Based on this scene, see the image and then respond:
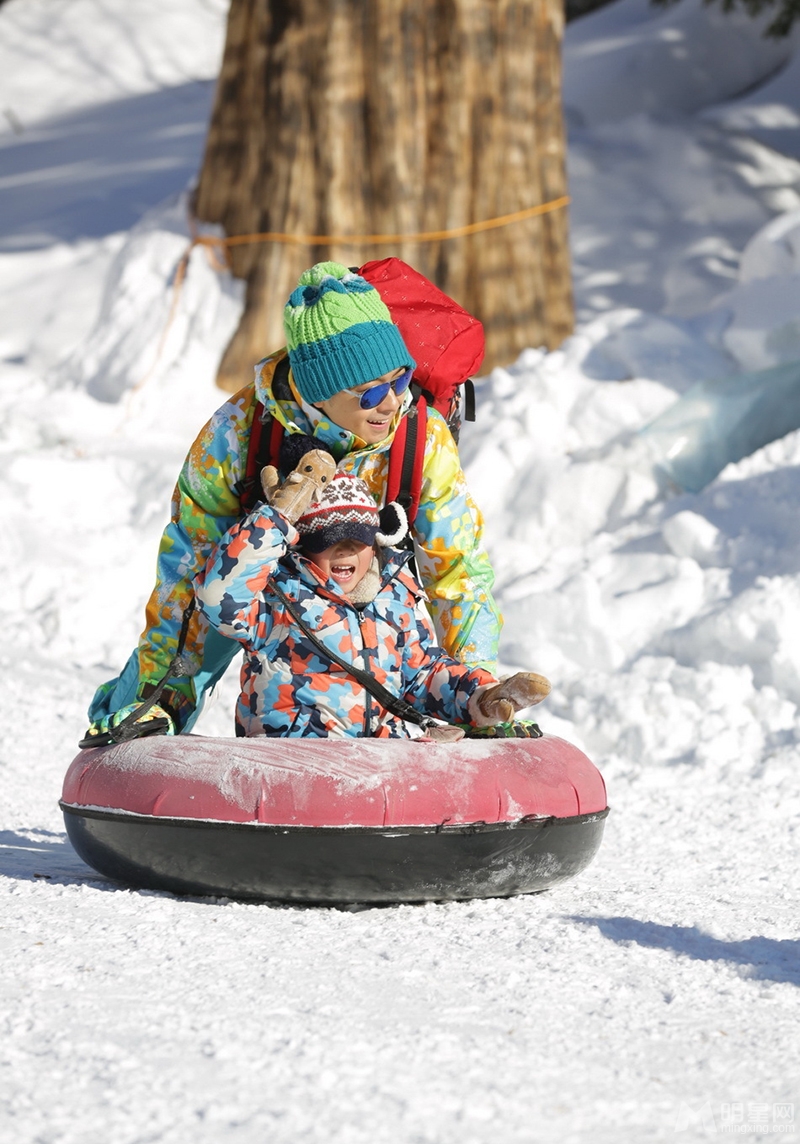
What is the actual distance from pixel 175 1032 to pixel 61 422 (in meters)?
5.85

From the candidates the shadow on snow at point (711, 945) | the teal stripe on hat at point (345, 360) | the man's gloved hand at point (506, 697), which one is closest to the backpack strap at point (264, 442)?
the teal stripe on hat at point (345, 360)

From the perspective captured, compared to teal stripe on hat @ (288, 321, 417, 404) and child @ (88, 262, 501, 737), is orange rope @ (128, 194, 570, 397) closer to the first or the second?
child @ (88, 262, 501, 737)

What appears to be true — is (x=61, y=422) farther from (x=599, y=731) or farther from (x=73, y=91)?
(x=73, y=91)

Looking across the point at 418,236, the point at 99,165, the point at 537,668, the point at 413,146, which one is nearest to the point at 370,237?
the point at 418,236

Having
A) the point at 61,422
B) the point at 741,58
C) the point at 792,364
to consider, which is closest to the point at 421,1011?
the point at 792,364

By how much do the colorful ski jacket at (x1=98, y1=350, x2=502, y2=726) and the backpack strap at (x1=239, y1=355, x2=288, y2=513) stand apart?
19 mm

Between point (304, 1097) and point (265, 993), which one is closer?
point (304, 1097)

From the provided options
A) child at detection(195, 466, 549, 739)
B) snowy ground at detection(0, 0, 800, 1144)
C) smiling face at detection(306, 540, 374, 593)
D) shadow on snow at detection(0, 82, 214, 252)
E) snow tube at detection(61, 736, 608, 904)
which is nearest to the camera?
snowy ground at detection(0, 0, 800, 1144)

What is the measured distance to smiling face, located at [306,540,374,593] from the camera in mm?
3248

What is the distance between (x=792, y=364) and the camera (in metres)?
6.39

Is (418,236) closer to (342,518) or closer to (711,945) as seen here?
(342,518)

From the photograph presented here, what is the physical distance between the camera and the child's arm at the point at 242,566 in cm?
307

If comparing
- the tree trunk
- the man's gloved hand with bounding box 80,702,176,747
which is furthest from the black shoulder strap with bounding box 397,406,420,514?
the tree trunk

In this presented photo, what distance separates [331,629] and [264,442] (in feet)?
1.61
